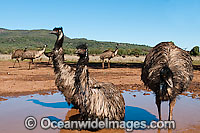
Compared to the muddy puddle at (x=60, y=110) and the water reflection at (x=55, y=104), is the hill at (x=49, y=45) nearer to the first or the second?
the muddy puddle at (x=60, y=110)

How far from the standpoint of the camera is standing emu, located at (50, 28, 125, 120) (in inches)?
198

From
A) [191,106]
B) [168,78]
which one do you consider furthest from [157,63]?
[191,106]

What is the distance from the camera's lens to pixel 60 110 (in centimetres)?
739

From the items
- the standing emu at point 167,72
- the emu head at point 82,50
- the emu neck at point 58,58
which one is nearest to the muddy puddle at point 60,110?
the standing emu at point 167,72

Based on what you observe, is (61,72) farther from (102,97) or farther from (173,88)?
(173,88)

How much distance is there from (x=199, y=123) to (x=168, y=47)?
2319 mm

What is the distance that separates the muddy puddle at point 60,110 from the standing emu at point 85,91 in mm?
628

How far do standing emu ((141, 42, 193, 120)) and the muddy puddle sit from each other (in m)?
1.18

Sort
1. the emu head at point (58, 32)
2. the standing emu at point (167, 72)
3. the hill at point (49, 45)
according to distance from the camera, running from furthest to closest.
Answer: the hill at point (49, 45), the emu head at point (58, 32), the standing emu at point (167, 72)

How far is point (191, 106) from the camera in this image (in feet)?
25.8

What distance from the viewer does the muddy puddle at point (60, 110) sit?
6055 mm

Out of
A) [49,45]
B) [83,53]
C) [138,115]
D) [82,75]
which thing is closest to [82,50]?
[83,53]

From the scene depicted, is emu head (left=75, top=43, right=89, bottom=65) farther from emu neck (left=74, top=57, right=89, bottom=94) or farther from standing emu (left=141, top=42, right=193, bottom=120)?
standing emu (left=141, top=42, right=193, bottom=120)

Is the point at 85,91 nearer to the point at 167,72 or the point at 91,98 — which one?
the point at 91,98
